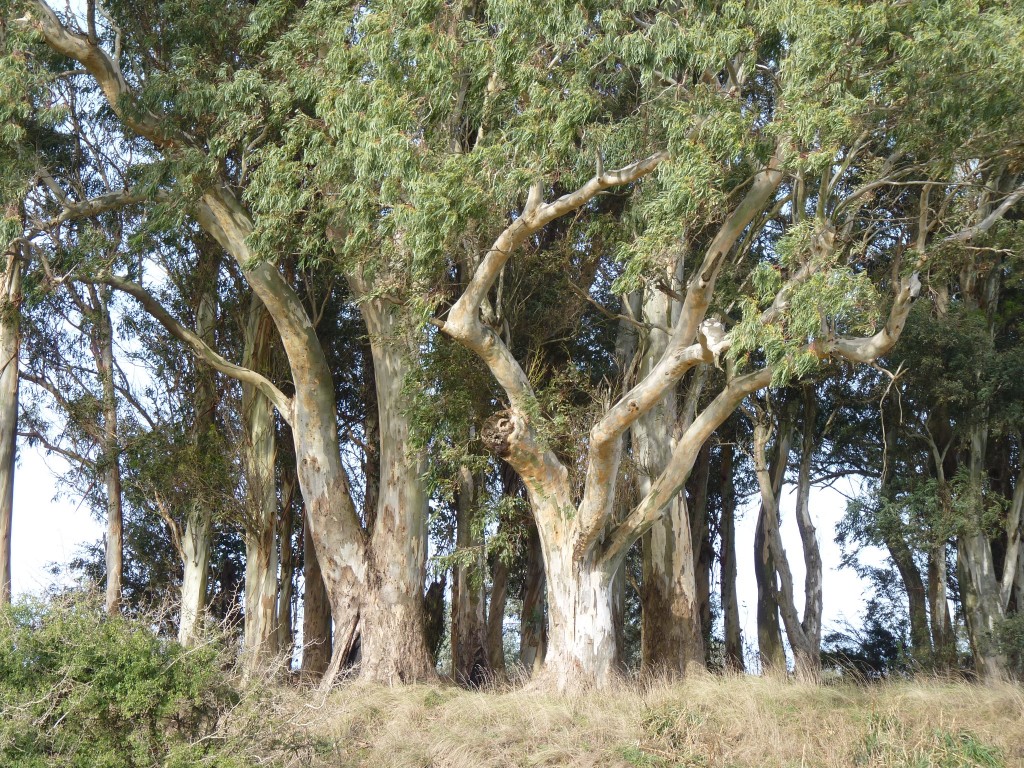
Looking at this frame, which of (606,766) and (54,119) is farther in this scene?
(54,119)

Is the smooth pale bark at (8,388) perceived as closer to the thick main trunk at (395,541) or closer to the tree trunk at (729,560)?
the thick main trunk at (395,541)

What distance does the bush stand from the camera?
26.4 feet

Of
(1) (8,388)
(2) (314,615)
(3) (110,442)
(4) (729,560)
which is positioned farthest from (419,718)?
(4) (729,560)

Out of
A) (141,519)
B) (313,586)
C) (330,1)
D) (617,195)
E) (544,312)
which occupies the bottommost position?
(313,586)

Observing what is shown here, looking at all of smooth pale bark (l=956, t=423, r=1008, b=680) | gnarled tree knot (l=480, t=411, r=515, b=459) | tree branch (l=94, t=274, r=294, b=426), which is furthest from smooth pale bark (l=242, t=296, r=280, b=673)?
smooth pale bark (l=956, t=423, r=1008, b=680)

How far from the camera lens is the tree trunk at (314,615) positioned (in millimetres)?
20625

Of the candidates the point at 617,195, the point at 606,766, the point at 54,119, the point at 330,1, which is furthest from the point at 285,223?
the point at 606,766

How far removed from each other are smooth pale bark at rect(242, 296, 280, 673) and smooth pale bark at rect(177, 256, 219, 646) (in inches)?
31.6

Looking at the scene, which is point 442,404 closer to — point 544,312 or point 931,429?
point 544,312

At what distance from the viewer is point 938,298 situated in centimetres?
2020

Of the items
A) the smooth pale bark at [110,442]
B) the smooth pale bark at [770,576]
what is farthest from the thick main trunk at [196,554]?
the smooth pale bark at [770,576]

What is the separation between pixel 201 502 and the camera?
1962 cm

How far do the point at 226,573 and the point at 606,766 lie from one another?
15.1 metres

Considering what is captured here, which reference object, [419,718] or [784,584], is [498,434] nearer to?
[419,718]
